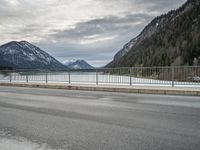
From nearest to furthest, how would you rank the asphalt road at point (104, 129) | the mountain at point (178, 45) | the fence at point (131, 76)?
the asphalt road at point (104, 129) < the fence at point (131, 76) < the mountain at point (178, 45)

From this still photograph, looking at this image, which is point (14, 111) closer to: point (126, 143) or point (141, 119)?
point (141, 119)

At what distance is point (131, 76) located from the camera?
20.4 meters

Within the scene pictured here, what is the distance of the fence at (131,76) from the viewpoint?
18.9 metres

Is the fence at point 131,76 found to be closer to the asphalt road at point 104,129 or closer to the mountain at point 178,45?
the asphalt road at point 104,129

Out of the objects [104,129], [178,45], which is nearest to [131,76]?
[104,129]

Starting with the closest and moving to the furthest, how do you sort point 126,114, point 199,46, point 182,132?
point 182,132 < point 126,114 < point 199,46

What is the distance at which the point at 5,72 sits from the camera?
103ft

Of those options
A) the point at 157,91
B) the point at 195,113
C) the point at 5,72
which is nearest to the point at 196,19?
A: the point at 5,72

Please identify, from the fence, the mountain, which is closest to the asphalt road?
the fence

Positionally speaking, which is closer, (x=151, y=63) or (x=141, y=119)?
(x=141, y=119)

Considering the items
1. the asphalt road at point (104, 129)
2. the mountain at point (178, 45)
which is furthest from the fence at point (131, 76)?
the mountain at point (178, 45)

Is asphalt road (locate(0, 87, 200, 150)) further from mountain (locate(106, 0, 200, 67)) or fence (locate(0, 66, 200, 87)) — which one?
mountain (locate(106, 0, 200, 67))

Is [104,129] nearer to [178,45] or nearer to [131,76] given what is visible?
[131,76]

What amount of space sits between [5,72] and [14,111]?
76.2ft
